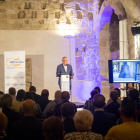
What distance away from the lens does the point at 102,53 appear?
7660mm

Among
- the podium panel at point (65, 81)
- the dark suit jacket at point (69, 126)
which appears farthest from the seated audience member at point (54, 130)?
the podium panel at point (65, 81)

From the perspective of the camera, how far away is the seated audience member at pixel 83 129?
5.53 ft

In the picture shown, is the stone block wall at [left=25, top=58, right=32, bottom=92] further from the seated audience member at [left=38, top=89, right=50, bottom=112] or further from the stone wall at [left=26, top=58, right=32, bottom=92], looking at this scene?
the seated audience member at [left=38, top=89, right=50, bottom=112]

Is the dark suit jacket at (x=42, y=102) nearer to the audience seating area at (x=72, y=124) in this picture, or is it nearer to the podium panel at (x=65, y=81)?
the audience seating area at (x=72, y=124)

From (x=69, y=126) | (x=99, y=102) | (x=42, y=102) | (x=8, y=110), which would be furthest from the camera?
(x=42, y=102)

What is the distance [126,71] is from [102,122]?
2.11m

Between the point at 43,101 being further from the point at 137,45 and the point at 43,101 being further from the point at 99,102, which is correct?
the point at 137,45

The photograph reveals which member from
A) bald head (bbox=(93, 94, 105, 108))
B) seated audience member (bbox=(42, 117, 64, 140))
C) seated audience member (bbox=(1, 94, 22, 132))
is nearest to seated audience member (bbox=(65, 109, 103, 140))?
seated audience member (bbox=(42, 117, 64, 140))

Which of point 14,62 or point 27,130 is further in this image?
point 14,62

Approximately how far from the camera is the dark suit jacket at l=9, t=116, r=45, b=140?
2070 millimetres

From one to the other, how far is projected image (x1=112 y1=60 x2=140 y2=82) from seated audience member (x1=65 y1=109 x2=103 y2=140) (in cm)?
256

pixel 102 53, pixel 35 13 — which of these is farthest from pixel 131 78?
pixel 35 13

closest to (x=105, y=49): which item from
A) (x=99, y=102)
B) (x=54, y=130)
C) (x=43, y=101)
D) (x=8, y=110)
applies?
(x=43, y=101)

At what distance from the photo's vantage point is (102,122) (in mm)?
2410
